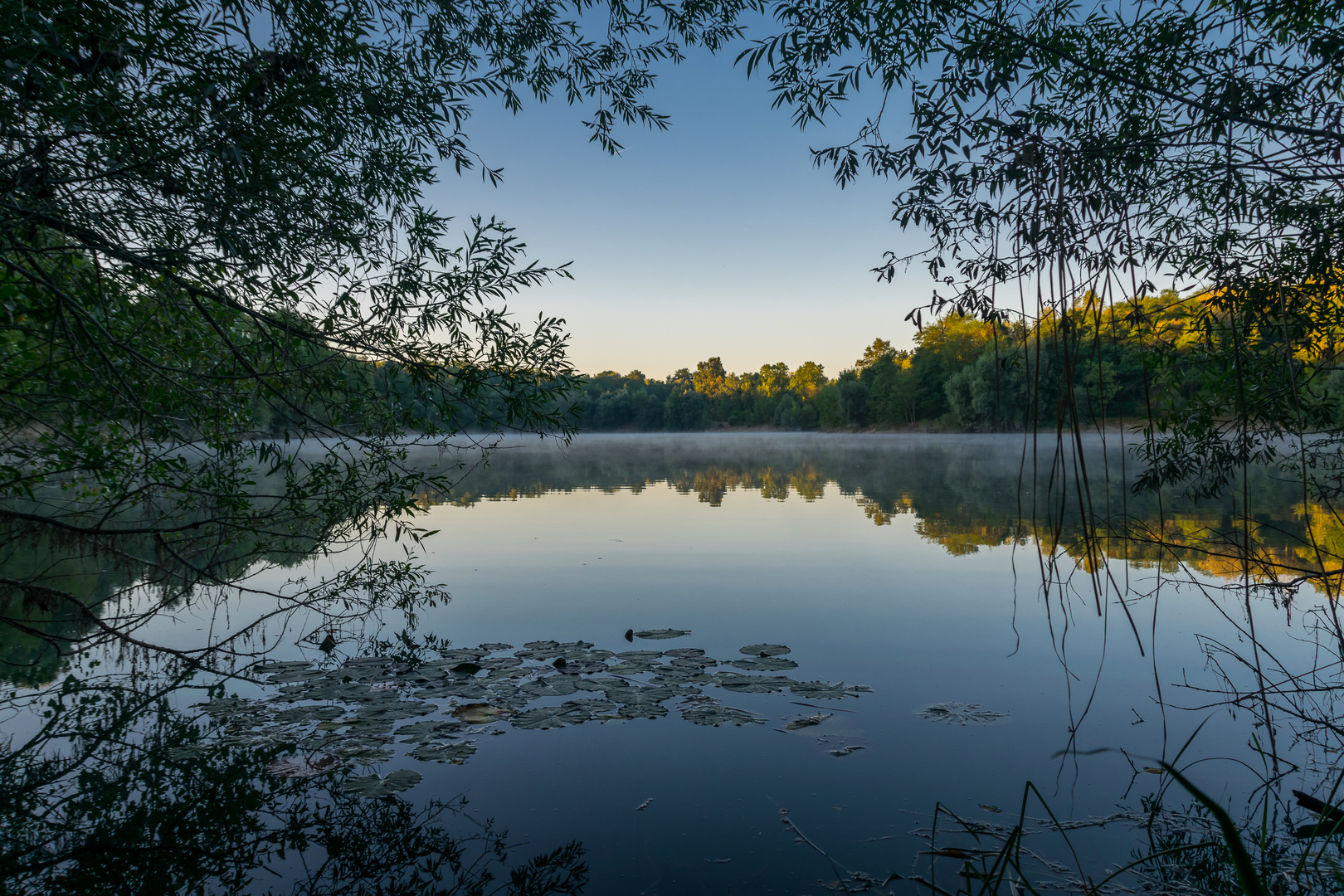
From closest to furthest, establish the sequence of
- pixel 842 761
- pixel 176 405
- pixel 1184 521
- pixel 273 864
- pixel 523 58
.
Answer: pixel 273 864 → pixel 842 761 → pixel 176 405 → pixel 523 58 → pixel 1184 521

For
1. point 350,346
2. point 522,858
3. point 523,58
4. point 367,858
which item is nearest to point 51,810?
point 367,858

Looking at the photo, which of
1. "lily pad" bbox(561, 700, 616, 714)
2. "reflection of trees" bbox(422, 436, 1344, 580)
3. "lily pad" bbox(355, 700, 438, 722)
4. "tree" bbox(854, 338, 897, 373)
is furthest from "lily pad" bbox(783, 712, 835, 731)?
"tree" bbox(854, 338, 897, 373)

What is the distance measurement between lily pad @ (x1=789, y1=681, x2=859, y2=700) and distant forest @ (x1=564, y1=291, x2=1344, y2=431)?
101 inches

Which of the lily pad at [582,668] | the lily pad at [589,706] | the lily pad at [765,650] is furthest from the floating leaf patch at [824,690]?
the lily pad at [582,668]

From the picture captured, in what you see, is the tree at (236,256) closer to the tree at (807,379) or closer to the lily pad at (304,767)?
the lily pad at (304,767)

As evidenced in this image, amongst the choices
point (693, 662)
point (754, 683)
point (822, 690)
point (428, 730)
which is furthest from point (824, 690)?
point (428, 730)

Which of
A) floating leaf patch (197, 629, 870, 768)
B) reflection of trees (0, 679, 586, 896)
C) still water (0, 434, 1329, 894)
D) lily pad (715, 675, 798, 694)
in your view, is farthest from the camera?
lily pad (715, 675, 798, 694)

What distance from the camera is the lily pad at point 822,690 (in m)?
5.15

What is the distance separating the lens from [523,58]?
7.00 metres

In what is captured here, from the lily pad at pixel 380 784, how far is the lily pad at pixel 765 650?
2.85 m

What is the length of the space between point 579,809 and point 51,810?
2.54 meters

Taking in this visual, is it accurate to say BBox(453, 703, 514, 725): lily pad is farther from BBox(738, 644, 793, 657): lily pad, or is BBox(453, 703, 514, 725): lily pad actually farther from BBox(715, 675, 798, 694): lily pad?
BBox(738, 644, 793, 657): lily pad

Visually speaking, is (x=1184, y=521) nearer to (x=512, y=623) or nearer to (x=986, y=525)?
(x=986, y=525)

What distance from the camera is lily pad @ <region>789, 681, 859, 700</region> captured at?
515cm
